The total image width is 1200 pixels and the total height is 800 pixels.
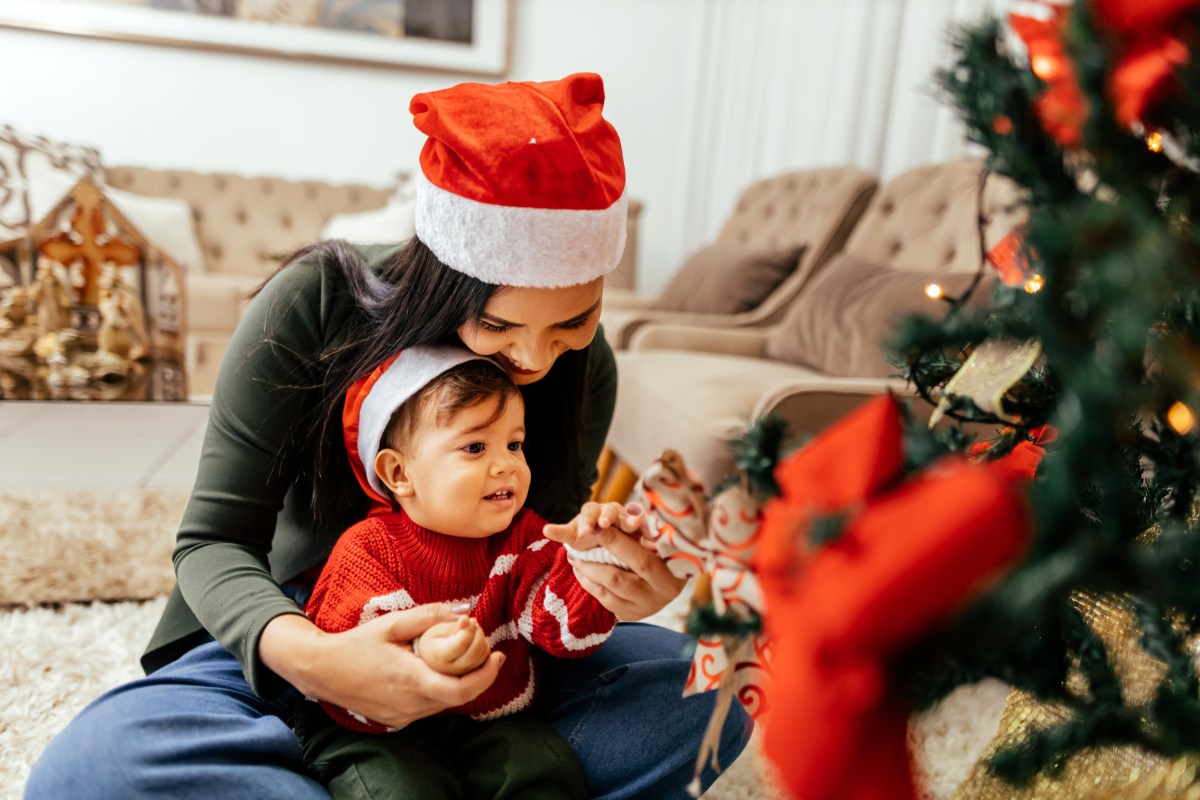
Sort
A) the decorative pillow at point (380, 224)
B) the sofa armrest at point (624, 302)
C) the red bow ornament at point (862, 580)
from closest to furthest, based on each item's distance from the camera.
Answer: the red bow ornament at point (862, 580) → the sofa armrest at point (624, 302) → the decorative pillow at point (380, 224)

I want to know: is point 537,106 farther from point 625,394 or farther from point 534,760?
point 625,394

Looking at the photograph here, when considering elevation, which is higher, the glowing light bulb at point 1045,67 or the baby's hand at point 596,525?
the glowing light bulb at point 1045,67

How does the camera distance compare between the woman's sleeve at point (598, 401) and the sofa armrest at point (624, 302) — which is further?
the sofa armrest at point (624, 302)

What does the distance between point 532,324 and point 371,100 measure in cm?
366

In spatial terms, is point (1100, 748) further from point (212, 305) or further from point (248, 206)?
point (248, 206)

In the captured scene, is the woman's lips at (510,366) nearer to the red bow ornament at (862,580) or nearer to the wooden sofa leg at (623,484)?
the red bow ornament at (862,580)

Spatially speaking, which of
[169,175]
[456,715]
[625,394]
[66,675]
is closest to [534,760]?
[456,715]

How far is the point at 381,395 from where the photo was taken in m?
0.80

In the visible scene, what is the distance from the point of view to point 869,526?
30 cm

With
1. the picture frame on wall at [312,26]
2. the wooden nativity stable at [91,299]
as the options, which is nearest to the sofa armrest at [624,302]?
the wooden nativity stable at [91,299]

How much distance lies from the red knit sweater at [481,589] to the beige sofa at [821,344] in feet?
1.85

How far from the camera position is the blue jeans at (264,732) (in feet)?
2.22

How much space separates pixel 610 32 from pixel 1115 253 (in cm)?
419

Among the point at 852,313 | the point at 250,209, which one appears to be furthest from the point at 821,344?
the point at 250,209
